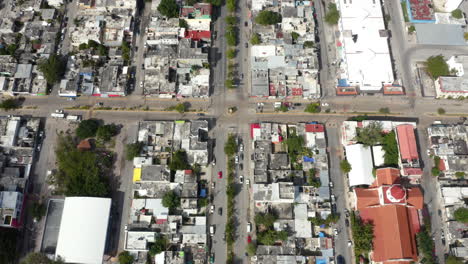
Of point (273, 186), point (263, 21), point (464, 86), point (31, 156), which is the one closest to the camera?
point (273, 186)

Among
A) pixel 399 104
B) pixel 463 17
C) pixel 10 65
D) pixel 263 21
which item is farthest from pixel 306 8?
pixel 10 65

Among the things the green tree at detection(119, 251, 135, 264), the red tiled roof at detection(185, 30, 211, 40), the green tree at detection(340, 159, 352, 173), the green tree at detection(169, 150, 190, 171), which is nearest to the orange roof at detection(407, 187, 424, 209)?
the green tree at detection(340, 159, 352, 173)

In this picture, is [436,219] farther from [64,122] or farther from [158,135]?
[64,122]

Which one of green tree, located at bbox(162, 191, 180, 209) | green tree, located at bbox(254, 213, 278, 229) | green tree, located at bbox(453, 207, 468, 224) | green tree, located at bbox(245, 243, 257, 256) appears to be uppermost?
green tree, located at bbox(162, 191, 180, 209)

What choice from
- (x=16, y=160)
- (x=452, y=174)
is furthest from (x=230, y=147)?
(x=452, y=174)

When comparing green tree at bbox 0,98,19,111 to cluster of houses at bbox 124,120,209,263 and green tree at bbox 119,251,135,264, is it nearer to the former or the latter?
cluster of houses at bbox 124,120,209,263

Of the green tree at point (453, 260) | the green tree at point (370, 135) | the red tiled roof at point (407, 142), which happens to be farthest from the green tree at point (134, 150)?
the green tree at point (453, 260)
